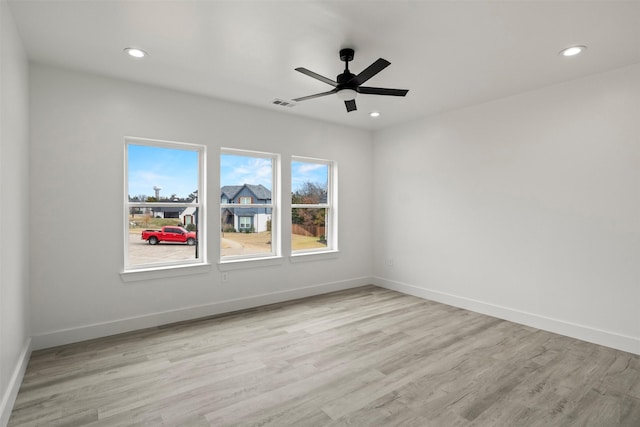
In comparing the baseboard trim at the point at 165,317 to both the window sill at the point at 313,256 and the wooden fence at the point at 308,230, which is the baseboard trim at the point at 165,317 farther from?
the wooden fence at the point at 308,230

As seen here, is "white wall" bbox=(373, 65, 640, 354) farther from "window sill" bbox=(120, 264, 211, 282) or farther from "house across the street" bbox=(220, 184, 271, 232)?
"window sill" bbox=(120, 264, 211, 282)

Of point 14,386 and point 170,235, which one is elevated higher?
point 170,235

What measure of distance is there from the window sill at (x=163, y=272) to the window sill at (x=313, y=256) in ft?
4.21

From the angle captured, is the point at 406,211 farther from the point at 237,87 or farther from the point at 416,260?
the point at 237,87

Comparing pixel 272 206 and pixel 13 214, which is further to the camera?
pixel 272 206

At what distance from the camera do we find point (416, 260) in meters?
5.04

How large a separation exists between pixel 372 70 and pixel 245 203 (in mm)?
2675

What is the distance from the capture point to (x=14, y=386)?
2.29 metres

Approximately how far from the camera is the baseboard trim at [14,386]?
2005 millimetres

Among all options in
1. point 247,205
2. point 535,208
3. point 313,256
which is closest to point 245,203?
point 247,205

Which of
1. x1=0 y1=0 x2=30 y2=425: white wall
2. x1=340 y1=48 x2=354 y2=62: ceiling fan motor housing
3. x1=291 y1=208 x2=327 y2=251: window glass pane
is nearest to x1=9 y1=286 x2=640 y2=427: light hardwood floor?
x1=0 y1=0 x2=30 y2=425: white wall

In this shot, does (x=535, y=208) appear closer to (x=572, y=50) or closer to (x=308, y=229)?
(x=572, y=50)

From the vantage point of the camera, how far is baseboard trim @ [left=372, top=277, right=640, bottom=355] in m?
3.15

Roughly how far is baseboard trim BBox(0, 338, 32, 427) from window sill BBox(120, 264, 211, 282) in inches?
37.5
